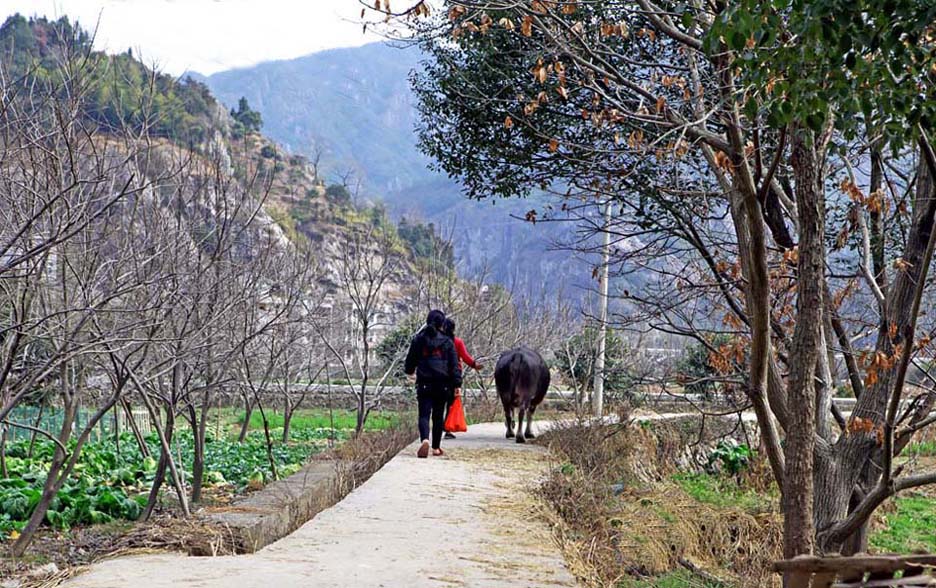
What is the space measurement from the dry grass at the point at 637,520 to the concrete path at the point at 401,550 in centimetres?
45

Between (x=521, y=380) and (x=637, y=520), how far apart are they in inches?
163

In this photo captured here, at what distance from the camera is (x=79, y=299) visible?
9430 millimetres

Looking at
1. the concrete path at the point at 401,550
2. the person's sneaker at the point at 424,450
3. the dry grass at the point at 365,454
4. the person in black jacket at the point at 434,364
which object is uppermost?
the person in black jacket at the point at 434,364

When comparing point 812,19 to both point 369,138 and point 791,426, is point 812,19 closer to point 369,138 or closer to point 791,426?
point 791,426

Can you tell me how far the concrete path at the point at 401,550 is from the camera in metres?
6.07

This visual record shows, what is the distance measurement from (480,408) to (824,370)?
17.0 metres

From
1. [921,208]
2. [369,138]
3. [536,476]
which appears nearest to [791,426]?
[921,208]

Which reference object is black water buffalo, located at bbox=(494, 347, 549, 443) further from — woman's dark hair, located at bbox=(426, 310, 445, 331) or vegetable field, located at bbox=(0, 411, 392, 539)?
vegetable field, located at bbox=(0, 411, 392, 539)

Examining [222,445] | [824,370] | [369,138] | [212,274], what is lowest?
[222,445]

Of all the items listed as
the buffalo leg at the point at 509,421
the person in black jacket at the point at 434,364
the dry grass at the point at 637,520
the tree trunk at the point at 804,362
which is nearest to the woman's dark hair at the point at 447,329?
the person in black jacket at the point at 434,364

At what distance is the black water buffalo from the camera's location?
50.9 feet

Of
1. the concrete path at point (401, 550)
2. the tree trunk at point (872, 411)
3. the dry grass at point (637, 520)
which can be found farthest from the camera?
the dry grass at point (637, 520)

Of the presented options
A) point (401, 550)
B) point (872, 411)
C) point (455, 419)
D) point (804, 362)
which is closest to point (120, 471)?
point (455, 419)

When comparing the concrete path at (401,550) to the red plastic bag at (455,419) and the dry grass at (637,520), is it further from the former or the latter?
the red plastic bag at (455,419)
